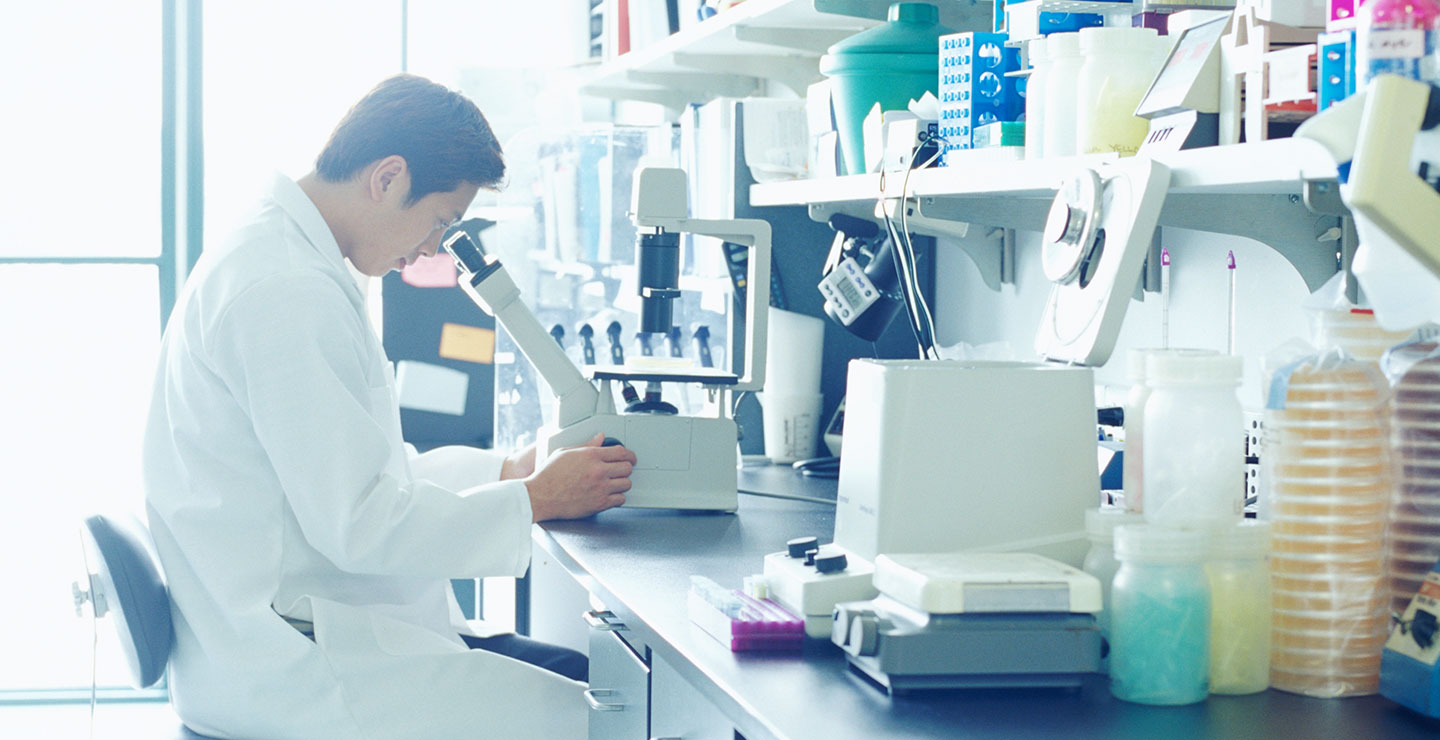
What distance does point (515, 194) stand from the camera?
3.23 metres

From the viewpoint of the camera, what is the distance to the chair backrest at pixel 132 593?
1.63 metres

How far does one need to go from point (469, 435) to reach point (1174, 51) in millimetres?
2422

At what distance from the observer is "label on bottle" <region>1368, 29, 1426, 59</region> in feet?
3.23

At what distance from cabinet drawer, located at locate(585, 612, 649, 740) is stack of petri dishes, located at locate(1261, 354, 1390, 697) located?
662 millimetres

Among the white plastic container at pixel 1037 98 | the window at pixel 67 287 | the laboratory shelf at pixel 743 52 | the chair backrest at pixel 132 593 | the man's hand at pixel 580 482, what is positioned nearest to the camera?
the white plastic container at pixel 1037 98

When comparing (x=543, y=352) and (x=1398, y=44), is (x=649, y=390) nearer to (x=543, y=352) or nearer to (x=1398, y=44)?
(x=543, y=352)

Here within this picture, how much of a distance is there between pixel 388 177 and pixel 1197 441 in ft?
3.67

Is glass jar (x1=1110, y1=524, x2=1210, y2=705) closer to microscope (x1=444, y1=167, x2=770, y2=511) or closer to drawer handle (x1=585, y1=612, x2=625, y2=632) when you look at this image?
drawer handle (x1=585, y1=612, x2=625, y2=632)

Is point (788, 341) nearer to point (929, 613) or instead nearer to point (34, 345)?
point (929, 613)

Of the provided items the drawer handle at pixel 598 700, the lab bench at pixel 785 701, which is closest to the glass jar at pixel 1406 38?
the lab bench at pixel 785 701

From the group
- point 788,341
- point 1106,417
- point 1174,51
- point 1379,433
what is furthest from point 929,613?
point 788,341

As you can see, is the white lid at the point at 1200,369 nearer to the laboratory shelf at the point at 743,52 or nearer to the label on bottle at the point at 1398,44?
the label on bottle at the point at 1398,44

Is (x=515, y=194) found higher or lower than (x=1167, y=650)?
higher

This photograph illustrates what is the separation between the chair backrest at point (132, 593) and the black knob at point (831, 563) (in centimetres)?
91
